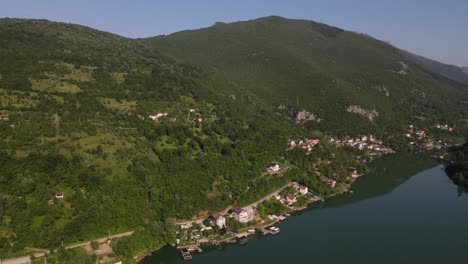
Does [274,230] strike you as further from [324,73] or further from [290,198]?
[324,73]

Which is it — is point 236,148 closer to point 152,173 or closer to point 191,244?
point 152,173

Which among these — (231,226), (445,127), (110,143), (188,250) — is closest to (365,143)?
(445,127)

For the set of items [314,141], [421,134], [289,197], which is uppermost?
[314,141]

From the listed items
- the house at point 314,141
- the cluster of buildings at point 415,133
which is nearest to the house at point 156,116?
the house at point 314,141

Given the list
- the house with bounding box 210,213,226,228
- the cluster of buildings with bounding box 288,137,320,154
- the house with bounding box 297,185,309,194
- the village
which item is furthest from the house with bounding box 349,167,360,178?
the house with bounding box 210,213,226,228

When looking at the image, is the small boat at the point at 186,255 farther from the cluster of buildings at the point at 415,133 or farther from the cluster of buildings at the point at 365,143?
the cluster of buildings at the point at 415,133

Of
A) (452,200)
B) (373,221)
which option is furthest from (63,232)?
(452,200)
